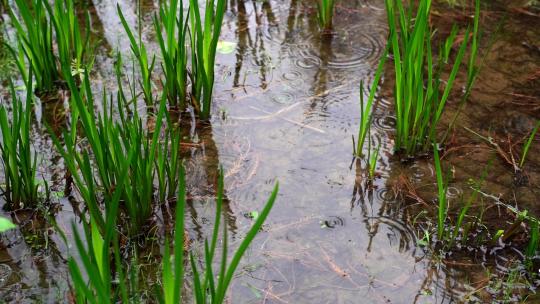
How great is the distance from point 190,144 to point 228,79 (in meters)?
0.55

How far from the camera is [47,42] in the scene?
275 centimetres

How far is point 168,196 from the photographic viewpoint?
2.28 m

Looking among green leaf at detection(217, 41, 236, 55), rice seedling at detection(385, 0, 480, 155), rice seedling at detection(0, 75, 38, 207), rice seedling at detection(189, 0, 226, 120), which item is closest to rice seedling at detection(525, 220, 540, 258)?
rice seedling at detection(385, 0, 480, 155)

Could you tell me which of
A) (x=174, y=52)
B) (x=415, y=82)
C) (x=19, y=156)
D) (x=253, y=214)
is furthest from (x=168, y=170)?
(x=415, y=82)

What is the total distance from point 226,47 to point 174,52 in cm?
74

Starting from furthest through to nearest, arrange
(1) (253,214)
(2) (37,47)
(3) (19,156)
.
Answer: (2) (37,47)
(1) (253,214)
(3) (19,156)

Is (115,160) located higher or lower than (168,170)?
higher

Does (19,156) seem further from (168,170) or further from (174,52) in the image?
(174,52)

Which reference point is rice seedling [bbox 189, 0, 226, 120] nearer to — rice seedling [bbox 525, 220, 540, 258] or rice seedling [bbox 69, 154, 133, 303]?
rice seedling [bbox 69, 154, 133, 303]

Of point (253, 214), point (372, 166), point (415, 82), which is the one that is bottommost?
point (253, 214)

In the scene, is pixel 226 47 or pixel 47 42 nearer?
pixel 47 42

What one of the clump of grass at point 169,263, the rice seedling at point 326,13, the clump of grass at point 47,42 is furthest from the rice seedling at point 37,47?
the rice seedling at point 326,13

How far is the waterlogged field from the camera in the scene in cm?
194

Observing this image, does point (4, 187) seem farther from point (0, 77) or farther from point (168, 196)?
point (0, 77)
